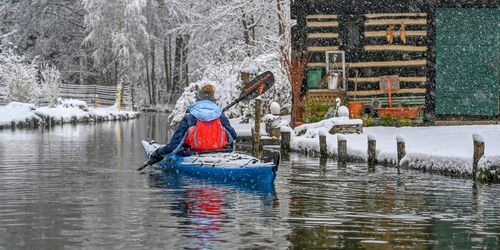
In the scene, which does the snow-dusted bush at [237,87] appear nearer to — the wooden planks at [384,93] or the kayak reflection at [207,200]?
the wooden planks at [384,93]

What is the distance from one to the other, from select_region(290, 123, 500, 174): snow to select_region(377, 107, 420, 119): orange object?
2.18 m

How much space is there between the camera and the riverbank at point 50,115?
4438 centimetres

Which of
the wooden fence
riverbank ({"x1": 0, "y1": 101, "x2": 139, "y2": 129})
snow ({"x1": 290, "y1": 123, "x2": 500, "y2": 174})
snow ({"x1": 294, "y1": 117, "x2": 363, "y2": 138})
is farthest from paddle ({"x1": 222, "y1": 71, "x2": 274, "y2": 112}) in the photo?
the wooden fence

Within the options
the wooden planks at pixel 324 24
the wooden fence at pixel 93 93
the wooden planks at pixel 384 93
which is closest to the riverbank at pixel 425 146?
the wooden planks at pixel 384 93

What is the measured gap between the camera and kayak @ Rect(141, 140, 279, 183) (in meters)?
18.8

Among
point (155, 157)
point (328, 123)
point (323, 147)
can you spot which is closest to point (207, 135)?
point (155, 157)

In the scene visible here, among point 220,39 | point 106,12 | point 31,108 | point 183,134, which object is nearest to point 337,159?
point 183,134

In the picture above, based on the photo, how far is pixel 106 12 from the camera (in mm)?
63375

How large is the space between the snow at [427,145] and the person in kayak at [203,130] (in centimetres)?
421

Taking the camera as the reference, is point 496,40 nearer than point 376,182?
No

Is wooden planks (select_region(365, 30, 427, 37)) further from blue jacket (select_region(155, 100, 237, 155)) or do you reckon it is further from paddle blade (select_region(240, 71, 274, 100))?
blue jacket (select_region(155, 100, 237, 155))

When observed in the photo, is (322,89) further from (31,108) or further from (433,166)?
(31,108)

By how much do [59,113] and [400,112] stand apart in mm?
22692

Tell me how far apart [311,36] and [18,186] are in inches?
713
